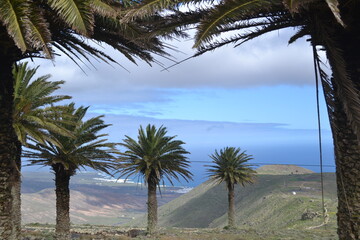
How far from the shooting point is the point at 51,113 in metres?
18.2

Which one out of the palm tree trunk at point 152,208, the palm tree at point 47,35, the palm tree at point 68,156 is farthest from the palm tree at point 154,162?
the palm tree at point 47,35

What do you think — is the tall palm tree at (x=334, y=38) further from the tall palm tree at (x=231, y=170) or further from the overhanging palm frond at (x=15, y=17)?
the tall palm tree at (x=231, y=170)

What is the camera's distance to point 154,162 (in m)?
29.7

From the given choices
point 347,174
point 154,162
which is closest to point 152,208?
point 154,162

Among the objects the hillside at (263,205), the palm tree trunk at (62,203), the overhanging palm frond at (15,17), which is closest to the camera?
the overhanging palm frond at (15,17)

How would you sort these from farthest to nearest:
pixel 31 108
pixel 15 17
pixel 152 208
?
pixel 152 208 → pixel 31 108 → pixel 15 17

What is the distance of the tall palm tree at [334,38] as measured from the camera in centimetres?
719

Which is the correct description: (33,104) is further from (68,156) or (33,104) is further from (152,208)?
(152,208)

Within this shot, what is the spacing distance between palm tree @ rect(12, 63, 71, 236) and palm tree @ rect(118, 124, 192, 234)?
37.3 ft

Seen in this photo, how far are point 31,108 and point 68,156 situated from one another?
3444mm

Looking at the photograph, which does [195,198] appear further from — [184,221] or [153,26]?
[153,26]

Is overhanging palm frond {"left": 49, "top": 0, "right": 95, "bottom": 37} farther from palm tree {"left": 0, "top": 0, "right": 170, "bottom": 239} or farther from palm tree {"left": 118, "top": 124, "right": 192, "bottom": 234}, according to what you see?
palm tree {"left": 118, "top": 124, "right": 192, "bottom": 234}

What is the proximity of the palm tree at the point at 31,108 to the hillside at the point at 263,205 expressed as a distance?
32.3m

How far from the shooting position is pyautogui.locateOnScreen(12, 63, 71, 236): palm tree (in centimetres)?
1652
